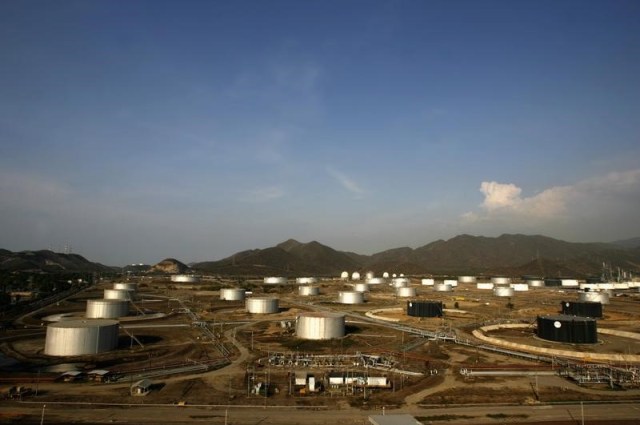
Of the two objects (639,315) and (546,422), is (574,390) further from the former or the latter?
(639,315)

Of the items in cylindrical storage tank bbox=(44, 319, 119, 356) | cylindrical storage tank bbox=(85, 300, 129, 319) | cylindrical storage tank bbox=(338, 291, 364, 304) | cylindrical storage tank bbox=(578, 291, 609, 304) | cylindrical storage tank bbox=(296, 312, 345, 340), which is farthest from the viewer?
cylindrical storage tank bbox=(338, 291, 364, 304)

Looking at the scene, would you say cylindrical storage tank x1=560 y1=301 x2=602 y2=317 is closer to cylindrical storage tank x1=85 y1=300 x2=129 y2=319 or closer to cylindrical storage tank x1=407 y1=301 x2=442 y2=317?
cylindrical storage tank x1=407 y1=301 x2=442 y2=317

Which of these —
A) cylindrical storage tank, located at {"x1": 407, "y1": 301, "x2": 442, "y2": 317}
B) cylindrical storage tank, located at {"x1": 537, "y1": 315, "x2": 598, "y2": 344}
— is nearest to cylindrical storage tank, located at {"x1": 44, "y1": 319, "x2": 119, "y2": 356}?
cylindrical storage tank, located at {"x1": 407, "y1": 301, "x2": 442, "y2": 317}

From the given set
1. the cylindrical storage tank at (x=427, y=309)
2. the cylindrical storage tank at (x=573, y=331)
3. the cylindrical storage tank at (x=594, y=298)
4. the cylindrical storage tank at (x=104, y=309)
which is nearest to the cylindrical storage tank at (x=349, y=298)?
the cylindrical storage tank at (x=427, y=309)

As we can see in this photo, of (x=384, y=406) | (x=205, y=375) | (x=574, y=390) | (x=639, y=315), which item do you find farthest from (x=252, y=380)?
(x=639, y=315)

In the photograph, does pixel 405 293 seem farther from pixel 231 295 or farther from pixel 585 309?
pixel 585 309

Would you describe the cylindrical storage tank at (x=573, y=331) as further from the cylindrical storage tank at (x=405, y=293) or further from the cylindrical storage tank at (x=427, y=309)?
the cylindrical storage tank at (x=405, y=293)
